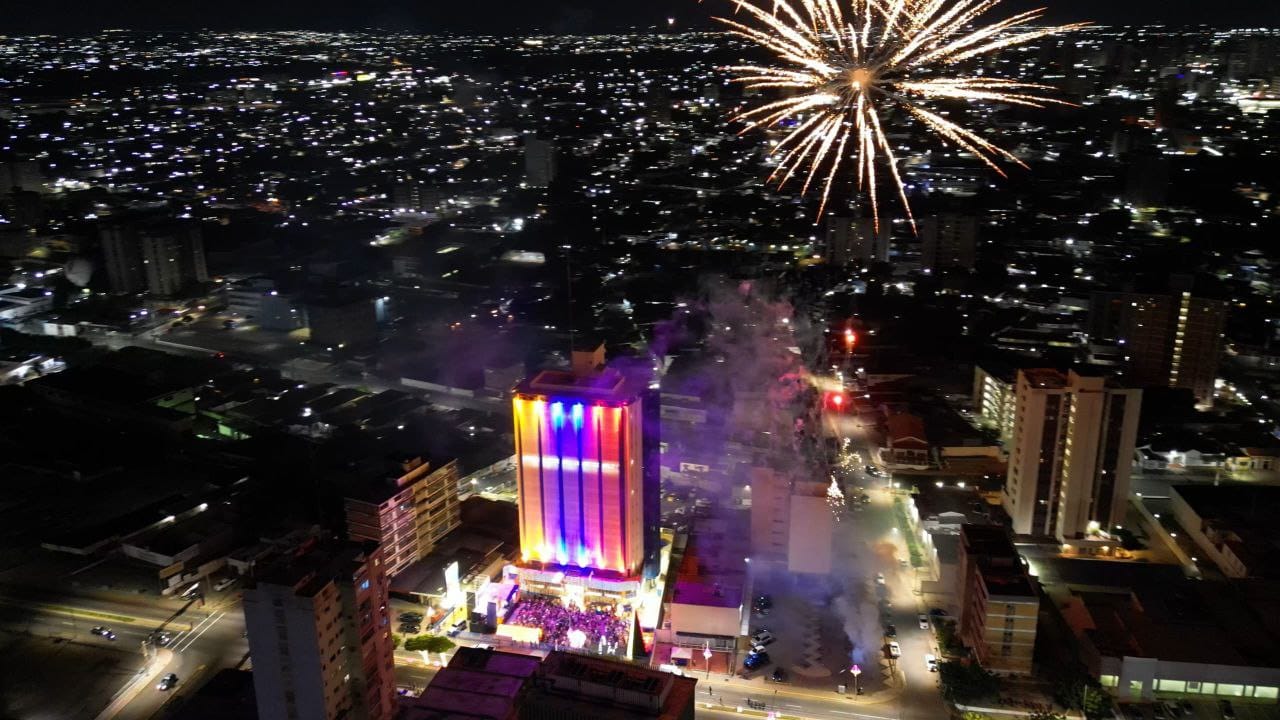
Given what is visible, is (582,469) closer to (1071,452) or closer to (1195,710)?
(1071,452)

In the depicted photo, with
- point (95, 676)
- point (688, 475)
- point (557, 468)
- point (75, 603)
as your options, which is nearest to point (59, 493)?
point (75, 603)

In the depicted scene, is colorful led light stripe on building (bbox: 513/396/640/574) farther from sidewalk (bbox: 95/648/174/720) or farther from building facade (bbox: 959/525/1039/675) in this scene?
sidewalk (bbox: 95/648/174/720)

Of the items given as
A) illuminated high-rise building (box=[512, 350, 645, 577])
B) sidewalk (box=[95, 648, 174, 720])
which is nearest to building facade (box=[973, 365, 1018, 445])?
illuminated high-rise building (box=[512, 350, 645, 577])

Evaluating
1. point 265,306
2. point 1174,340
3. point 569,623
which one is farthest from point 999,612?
point 265,306

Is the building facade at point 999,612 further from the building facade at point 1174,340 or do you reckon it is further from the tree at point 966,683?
the building facade at point 1174,340

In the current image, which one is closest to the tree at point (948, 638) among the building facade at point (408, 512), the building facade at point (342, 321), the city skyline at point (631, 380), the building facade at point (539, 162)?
the city skyline at point (631, 380)
